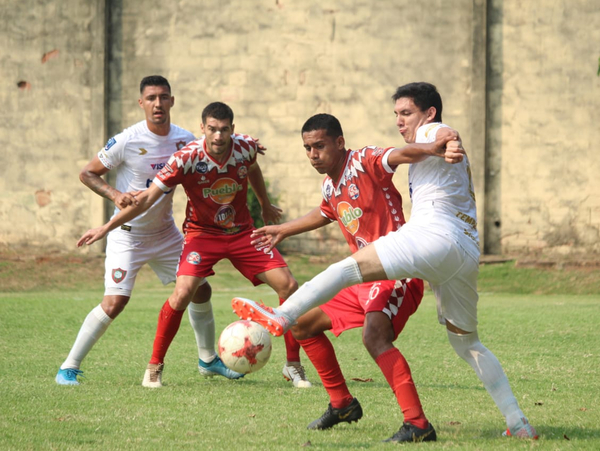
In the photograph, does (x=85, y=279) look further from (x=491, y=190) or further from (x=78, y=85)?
(x=491, y=190)

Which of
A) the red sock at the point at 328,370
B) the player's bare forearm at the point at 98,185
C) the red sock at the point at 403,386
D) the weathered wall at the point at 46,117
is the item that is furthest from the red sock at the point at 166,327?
the weathered wall at the point at 46,117

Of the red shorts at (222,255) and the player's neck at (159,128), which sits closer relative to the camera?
the red shorts at (222,255)

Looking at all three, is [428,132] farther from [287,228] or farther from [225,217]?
[225,217]

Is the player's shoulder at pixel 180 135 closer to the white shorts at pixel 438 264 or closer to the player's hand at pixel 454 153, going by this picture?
the white shorts at pixel 438 264

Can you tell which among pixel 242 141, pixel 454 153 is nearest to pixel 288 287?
pixel 242 141

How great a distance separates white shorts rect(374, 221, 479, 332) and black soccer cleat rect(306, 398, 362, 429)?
762 mm

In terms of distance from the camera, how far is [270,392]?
629cm

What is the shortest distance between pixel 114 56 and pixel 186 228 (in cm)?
1156

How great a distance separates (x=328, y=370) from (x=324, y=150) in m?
1.30

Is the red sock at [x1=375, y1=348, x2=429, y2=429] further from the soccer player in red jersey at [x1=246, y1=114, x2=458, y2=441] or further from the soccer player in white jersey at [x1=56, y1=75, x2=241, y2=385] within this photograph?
the soccer player in white jersey at [x1=56, y1=75, x2=241, y2=385]

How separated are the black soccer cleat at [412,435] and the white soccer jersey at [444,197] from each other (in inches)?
37.7

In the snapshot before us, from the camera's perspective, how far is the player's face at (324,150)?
5203 millimetres

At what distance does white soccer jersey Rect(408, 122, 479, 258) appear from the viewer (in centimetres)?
459

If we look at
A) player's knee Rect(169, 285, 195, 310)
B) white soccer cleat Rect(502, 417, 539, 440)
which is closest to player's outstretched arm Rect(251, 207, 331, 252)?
player's knee Rect(169, 285, 195, 310)
